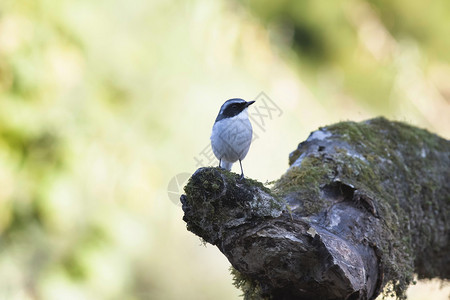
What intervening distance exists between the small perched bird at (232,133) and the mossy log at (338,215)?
326mm

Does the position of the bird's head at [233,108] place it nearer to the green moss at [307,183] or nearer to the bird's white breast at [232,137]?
the bird's white breast at [232,137]

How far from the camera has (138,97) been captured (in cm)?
502

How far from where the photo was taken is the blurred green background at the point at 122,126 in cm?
464

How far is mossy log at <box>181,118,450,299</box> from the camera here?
2.05 meters

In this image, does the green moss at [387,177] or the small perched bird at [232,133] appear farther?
the small perched bird at [232,133]

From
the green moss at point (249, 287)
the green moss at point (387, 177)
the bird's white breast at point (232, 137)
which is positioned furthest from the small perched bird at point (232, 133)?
the green moss at point (249, 287)

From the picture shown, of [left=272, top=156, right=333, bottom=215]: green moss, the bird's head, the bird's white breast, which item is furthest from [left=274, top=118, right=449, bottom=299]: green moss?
the bird's head

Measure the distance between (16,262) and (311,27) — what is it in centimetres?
420

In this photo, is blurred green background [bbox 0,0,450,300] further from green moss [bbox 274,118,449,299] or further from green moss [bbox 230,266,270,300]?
green moss [bbox 230,266,270,300]

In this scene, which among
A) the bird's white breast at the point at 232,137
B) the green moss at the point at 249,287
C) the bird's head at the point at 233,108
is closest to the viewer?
the green moss at the point at 249,287

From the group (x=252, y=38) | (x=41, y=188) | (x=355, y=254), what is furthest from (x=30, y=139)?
(x=355, y=254)

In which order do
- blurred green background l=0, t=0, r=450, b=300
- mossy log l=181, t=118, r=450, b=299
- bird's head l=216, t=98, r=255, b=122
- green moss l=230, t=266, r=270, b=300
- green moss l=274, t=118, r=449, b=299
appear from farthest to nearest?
1. blurred green background l=0, t=0, r=450, b=300
2. bird's head l=216, t=98, r=255, b=122
3. green moss l=274, t=118, r=449, b=299
4. green moss l=230, t=266, r=270, b=300
5. mossy log l=181, t=118, r=450, b=299

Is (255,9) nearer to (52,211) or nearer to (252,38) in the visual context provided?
(252,38)

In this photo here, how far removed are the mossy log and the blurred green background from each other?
2.23 feet
